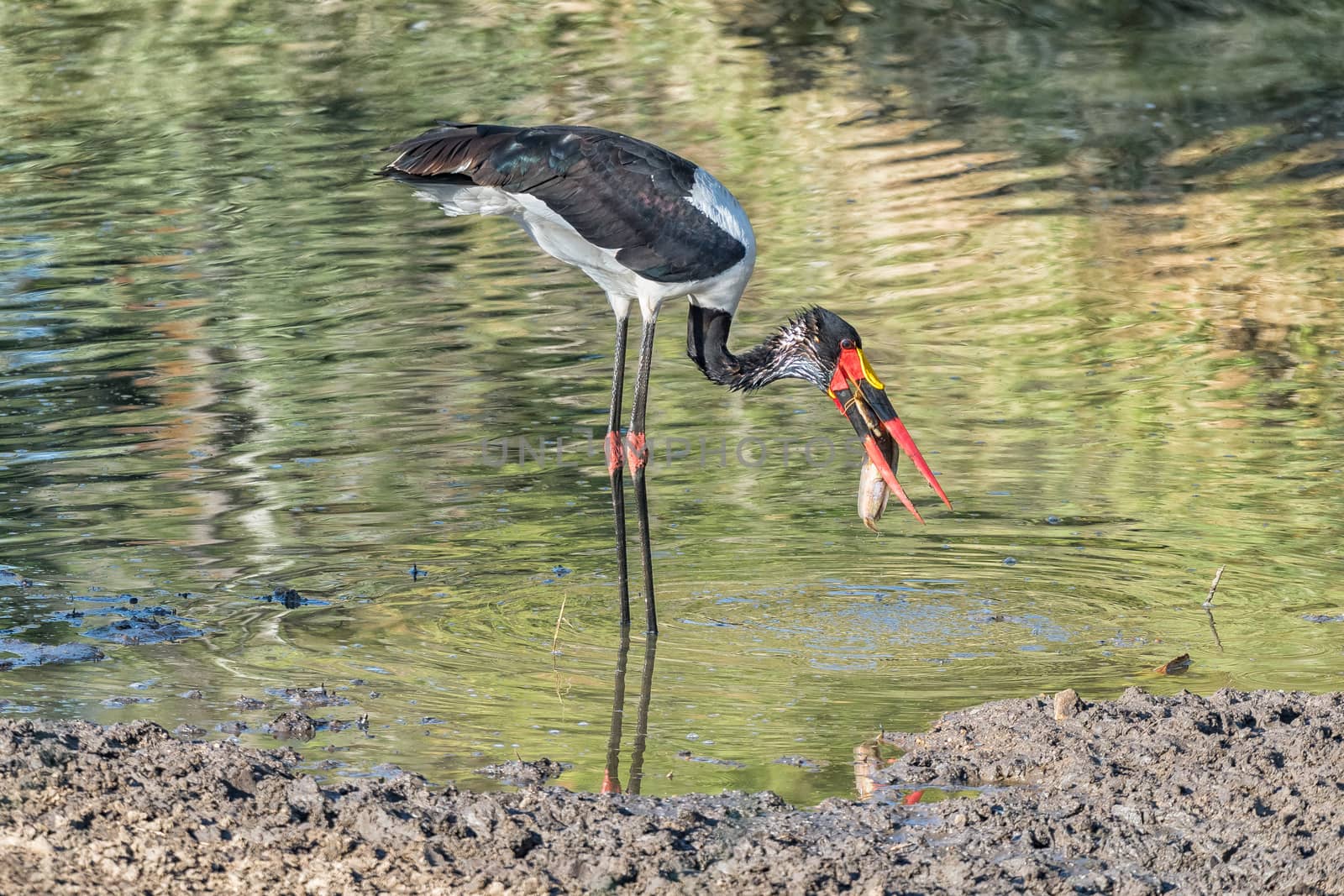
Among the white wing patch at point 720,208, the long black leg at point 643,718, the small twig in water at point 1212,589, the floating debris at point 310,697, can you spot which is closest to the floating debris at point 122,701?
the floating debris at point 310,697

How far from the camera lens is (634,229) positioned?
682 cm

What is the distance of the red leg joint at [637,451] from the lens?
7.13m

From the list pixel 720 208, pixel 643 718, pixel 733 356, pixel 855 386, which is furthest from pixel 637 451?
pixel 643 718

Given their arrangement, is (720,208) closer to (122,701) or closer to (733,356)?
(733,356)

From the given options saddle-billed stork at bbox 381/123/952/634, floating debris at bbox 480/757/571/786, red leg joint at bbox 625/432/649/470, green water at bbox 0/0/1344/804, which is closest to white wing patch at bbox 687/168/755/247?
saddle-billed stork at bbox 381/123/952/634

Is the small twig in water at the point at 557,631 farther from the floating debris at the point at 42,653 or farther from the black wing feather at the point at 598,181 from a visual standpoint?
the floating debris at the point at 42,653

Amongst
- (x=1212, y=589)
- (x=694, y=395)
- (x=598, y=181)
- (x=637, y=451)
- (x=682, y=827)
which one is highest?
(x=598, y=181)

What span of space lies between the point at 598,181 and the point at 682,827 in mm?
3005

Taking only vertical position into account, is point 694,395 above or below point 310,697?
below

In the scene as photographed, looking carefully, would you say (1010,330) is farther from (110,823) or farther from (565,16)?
(565,16)

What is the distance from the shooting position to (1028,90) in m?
18.0

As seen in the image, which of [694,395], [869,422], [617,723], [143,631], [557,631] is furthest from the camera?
[694,395]

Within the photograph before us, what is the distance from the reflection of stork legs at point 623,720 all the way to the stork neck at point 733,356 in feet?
4.29

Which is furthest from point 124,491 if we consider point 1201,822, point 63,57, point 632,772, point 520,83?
point 63,57
